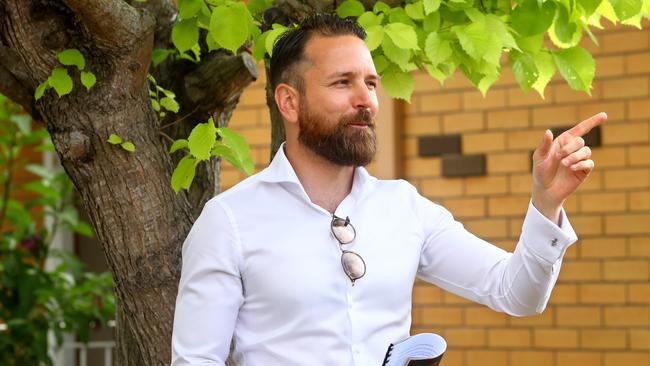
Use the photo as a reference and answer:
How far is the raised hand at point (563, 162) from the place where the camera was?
2611 mm

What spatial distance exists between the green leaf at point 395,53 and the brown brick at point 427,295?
3.16m

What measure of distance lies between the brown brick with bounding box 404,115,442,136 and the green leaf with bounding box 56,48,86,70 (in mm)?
3382

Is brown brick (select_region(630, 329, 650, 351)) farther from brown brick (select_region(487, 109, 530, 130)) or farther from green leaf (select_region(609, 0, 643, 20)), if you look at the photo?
green leaf (select_region(609, 0, 643, 20))

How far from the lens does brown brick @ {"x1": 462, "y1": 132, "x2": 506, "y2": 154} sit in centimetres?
644

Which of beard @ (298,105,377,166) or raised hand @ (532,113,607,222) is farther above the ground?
beard @ (298,105,377,166)

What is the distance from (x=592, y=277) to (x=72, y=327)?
279 cm

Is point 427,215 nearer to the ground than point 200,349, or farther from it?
farther from it

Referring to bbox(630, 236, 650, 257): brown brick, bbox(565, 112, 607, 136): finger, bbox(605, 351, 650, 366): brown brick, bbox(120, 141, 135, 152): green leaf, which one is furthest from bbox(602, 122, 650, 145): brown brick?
bbox(565, 112, 607, 136): finger

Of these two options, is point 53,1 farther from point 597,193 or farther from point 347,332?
point 597,193

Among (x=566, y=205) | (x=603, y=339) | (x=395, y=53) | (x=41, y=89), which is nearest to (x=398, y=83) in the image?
(x=395, y=53)

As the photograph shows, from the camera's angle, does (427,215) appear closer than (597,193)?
Yes

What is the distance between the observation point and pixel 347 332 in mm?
2809

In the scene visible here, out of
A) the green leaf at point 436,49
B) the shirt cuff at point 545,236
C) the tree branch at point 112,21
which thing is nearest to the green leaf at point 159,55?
the tree branch at point 112,21

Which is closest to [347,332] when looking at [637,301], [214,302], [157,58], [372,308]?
[372,308]
